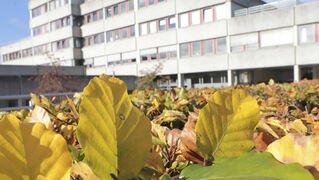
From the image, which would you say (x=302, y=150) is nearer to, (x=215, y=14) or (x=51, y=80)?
(x=51, y=80)

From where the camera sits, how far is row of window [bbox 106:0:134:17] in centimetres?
2353

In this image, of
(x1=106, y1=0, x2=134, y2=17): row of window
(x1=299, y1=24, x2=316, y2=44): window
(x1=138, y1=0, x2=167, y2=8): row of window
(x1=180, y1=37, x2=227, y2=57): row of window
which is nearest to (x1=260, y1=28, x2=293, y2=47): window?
(x1=299, y1=24, x2=316, y2=44): window

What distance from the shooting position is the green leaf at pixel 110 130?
279mm

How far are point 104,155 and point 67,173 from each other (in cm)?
4

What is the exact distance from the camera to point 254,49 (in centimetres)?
1816

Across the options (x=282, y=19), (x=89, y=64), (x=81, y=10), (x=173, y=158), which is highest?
(x=81, y=10)

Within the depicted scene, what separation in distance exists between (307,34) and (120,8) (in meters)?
15.7

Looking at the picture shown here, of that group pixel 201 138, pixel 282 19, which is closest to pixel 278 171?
pixel 201 138

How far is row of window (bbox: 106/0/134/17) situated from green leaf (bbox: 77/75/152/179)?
24.3 meters

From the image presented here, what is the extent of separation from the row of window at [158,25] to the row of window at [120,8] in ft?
7.50

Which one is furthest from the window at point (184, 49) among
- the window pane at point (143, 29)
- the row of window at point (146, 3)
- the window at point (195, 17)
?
the row of window at point (146, 3)

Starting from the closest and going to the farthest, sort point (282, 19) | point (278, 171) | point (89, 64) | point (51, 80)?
1. point (278, 171)
2. point (51, 80)
3. point (282, 19)
4. point (89, 64)

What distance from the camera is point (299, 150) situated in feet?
1.09

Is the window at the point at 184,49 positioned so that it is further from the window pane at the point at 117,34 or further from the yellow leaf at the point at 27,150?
the yellow leaf at the point at 27,150
